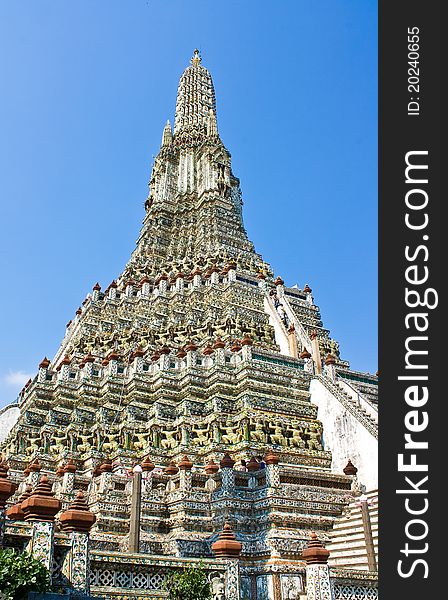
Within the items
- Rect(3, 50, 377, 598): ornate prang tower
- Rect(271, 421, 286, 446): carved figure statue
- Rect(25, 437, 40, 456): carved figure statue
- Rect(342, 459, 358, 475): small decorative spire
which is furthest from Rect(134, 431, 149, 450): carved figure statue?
Rect(342, 459, 358, 475): small decorative spire

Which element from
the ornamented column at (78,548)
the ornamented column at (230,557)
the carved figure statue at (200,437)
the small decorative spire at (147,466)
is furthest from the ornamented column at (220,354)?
the ornamented column at (78,548)

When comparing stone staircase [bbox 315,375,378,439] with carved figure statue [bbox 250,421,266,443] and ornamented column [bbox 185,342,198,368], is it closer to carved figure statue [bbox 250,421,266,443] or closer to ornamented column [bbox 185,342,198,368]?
carved figure statue [bbox 250,421,266,443]

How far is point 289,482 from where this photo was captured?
16.8 metres

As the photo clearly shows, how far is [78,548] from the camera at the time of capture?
27.2 feet

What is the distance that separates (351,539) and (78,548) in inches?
364

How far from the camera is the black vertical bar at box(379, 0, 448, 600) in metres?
6.21

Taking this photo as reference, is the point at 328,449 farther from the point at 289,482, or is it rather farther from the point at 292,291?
the point at 292,291

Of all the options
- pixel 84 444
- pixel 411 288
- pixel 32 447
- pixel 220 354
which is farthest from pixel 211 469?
pixel 411 288

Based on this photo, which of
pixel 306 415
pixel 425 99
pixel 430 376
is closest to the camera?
pixel 430 376

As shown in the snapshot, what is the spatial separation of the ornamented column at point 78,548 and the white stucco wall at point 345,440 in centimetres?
1214

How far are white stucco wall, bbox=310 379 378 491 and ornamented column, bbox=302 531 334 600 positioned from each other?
8.15 metres

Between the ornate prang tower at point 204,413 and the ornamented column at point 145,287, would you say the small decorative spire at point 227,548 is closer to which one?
the ornate prang tower at point 204,413

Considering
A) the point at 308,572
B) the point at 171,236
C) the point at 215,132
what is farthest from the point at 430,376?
the point at 215,132

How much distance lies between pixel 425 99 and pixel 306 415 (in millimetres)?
17203
